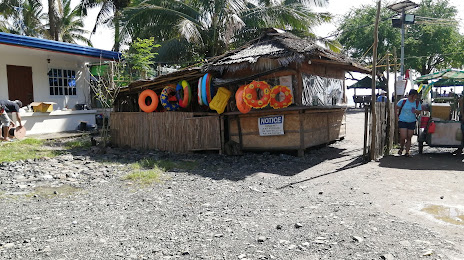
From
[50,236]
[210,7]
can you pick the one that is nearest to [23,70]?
[210,7]

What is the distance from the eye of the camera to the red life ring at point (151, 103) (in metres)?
10.4

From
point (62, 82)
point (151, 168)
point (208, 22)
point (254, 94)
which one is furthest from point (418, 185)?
point (62, 82)

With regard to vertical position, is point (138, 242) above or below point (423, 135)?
below

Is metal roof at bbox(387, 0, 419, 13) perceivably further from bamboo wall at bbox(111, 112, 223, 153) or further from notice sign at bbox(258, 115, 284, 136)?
bamboo wall at bbox(111, 112, 223, 153)

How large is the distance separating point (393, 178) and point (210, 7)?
12.2m

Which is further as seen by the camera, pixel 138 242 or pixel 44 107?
pixel 44 107

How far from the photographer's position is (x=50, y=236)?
4016 millimetres

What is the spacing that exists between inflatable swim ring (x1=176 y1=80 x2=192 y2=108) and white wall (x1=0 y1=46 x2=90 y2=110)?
6.33 m

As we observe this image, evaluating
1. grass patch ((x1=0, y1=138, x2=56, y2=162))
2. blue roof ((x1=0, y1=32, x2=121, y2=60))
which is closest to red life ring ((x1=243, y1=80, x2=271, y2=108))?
grass patch ((x1=0, y1=138, x2=56, y2=162))

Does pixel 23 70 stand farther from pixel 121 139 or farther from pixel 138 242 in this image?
pixel 138 242

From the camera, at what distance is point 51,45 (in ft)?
42.8

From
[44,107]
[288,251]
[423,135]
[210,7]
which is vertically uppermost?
[210,7]

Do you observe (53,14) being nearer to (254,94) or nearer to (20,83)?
(20,83)

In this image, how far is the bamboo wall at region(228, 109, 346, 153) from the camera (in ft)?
29.3
